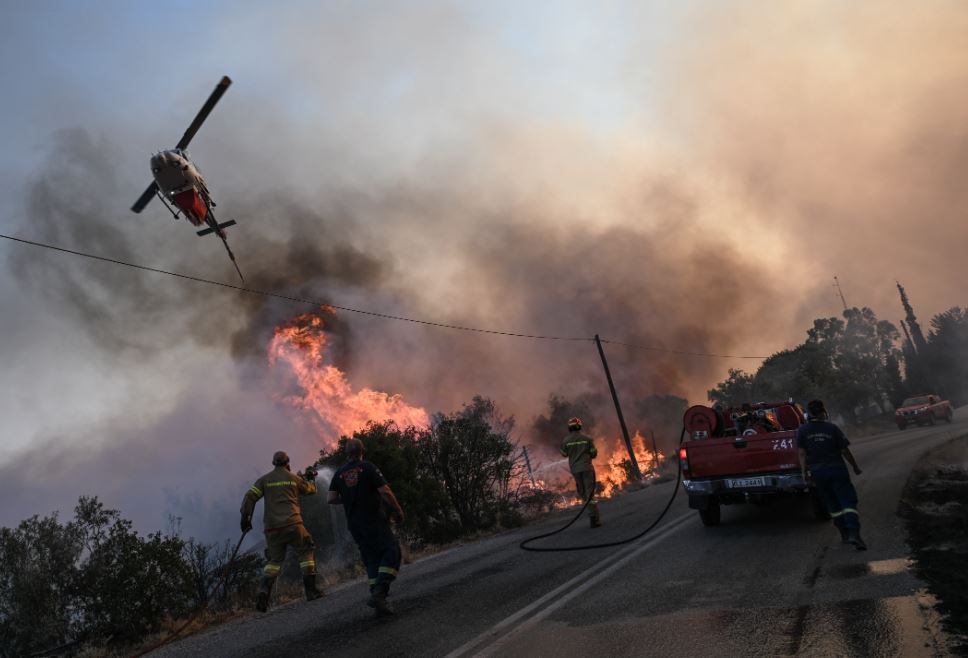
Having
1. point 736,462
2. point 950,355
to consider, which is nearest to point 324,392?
point 736,462

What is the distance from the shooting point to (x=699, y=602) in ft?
16.2

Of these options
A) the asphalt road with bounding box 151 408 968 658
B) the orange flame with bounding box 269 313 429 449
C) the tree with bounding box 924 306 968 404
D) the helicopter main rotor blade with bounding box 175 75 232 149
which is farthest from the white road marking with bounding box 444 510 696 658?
the tree with bounding box 924 306 968 404

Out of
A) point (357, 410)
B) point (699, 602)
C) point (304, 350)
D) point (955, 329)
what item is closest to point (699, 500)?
point (699, 602)

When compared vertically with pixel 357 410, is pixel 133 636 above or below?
below

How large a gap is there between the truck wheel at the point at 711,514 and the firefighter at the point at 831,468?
5.41ft

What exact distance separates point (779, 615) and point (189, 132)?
18.3 meters

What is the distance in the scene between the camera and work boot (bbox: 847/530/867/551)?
20.1ft

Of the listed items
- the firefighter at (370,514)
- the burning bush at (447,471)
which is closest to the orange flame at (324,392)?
the burning bush at (447,471)

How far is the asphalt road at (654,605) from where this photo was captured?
3.97 meters

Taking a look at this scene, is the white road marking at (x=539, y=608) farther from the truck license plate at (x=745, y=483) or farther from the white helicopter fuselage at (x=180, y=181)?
the white helicopter fuselage at (x=180, y=181)

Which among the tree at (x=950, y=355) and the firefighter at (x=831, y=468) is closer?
the firefighter at (x=831, y=468)

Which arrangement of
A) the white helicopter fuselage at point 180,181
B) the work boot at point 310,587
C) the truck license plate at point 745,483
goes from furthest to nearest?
the white helicopter fuselage at point 180,181 → the truck license plate at point 745,483 → the work boot at point 310,587

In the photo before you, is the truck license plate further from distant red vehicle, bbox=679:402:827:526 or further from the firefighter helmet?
the firefighter helmet

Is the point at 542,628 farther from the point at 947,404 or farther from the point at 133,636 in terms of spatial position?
the point at 947,404
